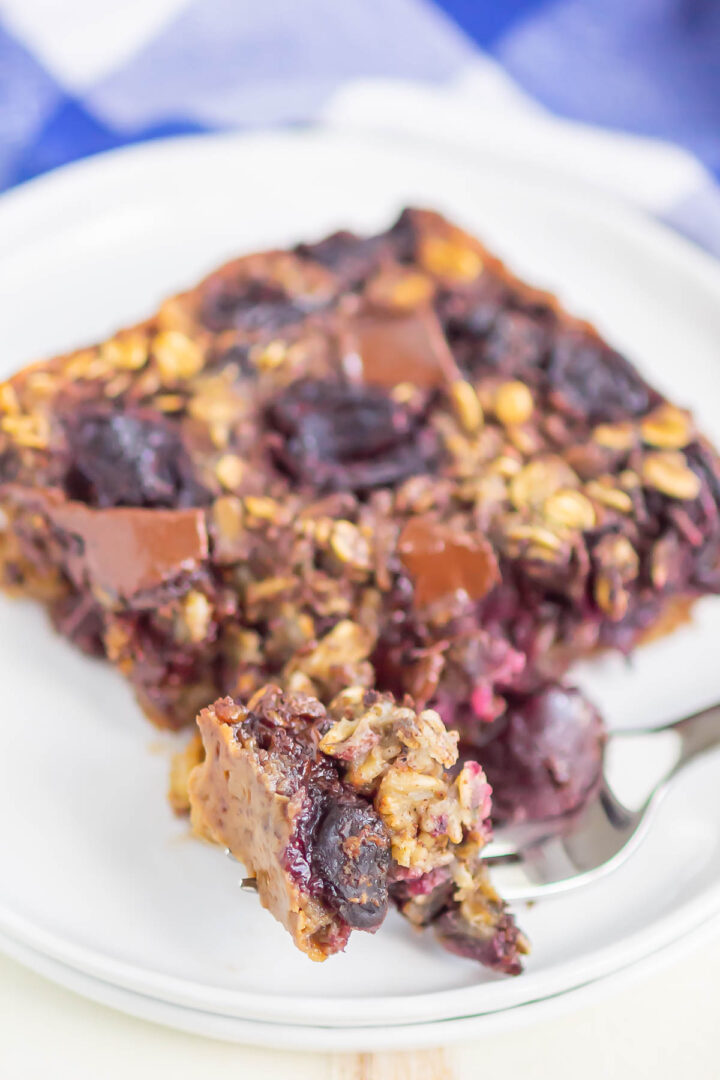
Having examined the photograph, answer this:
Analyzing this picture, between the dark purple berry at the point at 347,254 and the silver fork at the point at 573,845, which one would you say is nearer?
the silver fork at the point at 573,845

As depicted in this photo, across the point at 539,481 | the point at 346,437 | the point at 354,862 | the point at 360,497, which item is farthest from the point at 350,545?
the point at 354,862

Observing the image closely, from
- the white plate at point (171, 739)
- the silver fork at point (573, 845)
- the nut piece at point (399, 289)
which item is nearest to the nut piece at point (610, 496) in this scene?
the white plate at point (171, 739)

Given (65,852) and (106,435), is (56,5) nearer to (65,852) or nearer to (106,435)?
(106,435)

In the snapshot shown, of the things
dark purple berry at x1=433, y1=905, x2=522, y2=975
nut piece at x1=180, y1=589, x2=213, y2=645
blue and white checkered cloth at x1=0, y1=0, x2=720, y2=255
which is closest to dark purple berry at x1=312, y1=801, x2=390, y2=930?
dark purple berry at x1=433, y1=905, x2=522, y2=975

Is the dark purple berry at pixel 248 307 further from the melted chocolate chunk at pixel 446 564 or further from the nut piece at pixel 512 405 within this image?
the melted chocolate chunk at pixel 446 564

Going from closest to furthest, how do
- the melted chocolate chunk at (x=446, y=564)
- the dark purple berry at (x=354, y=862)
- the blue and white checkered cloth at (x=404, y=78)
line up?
the dark purple berry at (x=354, y=862) → the melted chocolate chunk at (x=446, y=564) → the blue and white checkered cloth at (x=404, y=78)

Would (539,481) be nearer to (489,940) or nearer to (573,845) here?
(573,845)

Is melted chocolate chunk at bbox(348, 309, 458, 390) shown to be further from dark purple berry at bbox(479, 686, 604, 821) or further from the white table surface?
the white table surface
